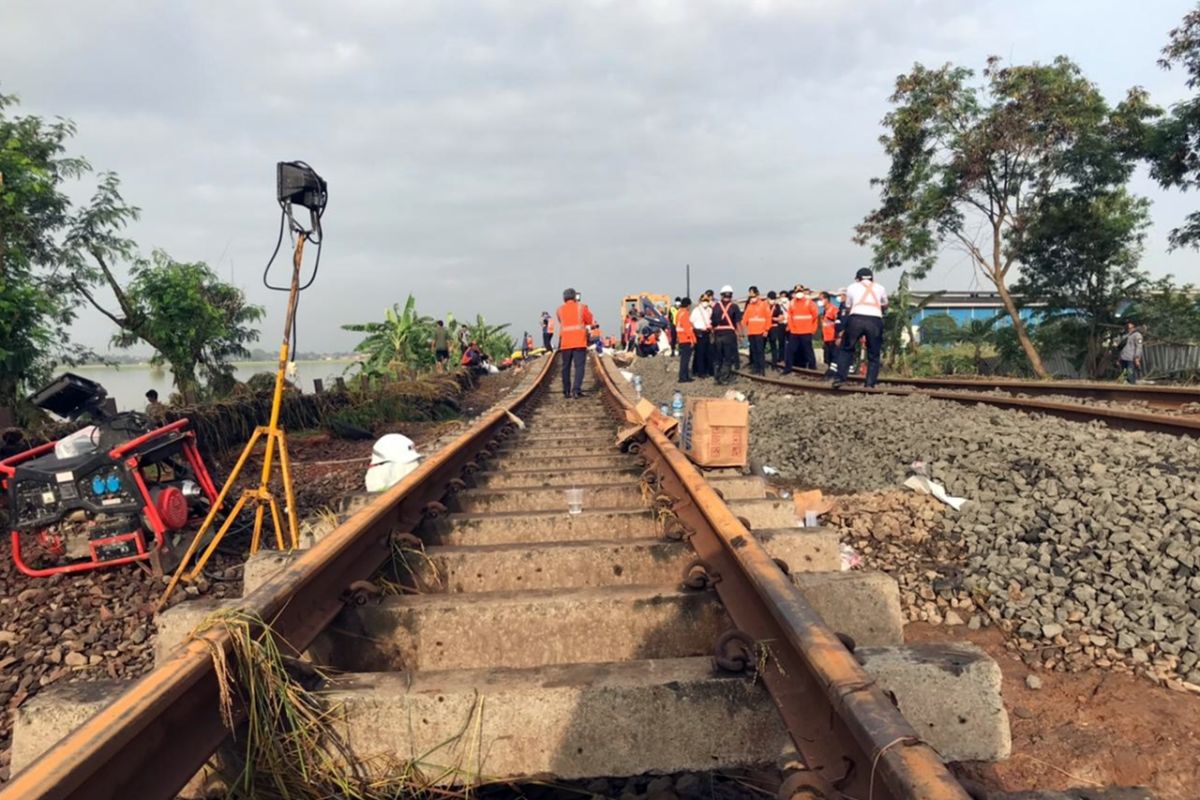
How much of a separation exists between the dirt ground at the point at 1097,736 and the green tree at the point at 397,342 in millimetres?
15511

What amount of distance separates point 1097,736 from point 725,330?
12.3 meters

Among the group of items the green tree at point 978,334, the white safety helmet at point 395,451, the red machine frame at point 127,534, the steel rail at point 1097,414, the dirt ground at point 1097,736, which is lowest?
the dirt ground at point 1097,736

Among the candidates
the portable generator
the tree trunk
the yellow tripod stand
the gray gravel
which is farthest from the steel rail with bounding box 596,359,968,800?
the tree trunk

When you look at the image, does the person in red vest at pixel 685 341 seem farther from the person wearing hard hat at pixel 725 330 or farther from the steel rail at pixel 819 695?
the steel rail at pixel 819 695

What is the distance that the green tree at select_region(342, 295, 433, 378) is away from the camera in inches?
693

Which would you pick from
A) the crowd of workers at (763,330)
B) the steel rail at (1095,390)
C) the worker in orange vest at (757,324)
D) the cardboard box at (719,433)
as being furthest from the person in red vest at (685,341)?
the cardboard box at (719,433)

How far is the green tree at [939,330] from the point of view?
23.4 meters

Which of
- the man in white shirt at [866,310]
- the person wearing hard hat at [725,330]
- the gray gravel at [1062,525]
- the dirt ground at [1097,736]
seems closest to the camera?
the dirt ground at [1097,736]

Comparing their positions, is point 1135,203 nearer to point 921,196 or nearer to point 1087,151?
point 1087,151

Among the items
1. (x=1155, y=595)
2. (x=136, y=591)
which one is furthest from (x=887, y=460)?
(x=136, y=591)

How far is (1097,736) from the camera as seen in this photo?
8.11ft

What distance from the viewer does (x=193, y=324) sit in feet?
59.3

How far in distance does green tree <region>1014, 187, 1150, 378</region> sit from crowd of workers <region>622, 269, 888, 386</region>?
647cm

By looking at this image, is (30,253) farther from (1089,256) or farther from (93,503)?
(1089,256)
